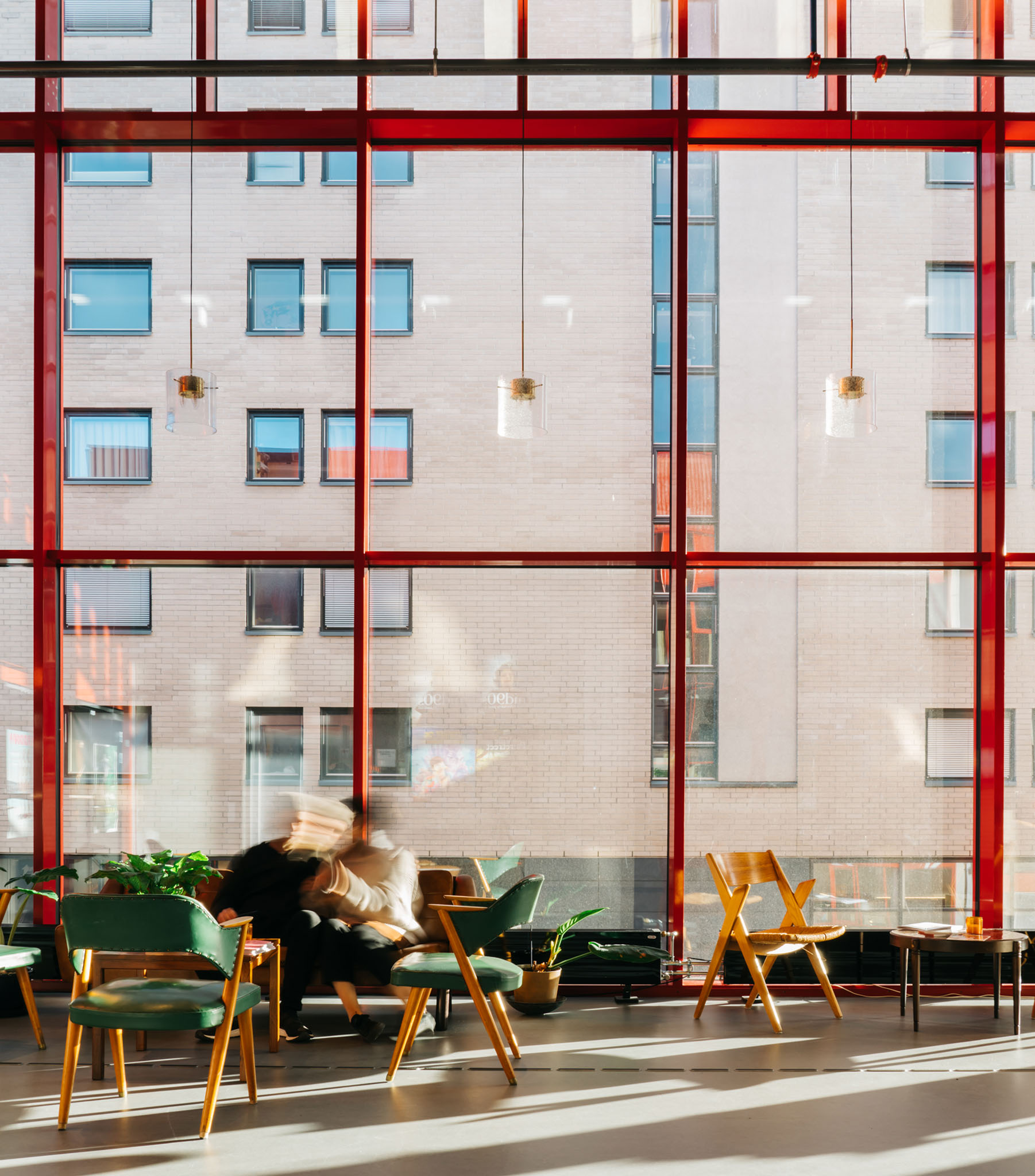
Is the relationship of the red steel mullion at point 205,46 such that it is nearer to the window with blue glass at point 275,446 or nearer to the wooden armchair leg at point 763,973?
the window with blue glass at point 275,446

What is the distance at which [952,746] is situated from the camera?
21.4 ft

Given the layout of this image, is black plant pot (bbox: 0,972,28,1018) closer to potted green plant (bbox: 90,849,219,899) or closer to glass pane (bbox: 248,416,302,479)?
potted green plant (bbox: 90,849,219,899)

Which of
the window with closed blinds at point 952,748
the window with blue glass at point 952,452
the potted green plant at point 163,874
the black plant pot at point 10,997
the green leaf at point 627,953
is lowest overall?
the black plant pot at point 10,997

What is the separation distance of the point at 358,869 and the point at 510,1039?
1.13 meters

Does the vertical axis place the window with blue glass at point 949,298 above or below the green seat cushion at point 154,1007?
above

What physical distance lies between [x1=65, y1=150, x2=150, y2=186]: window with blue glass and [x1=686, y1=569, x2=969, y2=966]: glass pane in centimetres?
438

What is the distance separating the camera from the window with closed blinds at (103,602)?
257 inches

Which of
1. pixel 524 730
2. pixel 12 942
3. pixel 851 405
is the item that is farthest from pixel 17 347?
pixel 851 405

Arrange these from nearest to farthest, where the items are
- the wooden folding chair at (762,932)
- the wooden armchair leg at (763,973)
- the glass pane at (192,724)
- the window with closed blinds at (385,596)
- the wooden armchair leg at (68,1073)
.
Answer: the wooden armchair leg at (68,1073) < the wooden folding chair at (762,932) < the wooden armchair leg at (763,973) < the glass pane at (192,724) < the window with closed blinds at (385,596)

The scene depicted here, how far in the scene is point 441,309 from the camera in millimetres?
6746

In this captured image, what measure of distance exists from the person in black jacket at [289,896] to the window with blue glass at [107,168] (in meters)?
4.10

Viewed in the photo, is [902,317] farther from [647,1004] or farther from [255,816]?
[255,816]

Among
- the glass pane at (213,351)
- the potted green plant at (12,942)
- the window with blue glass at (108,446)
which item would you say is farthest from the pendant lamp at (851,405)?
the potted green plant at (12,942)

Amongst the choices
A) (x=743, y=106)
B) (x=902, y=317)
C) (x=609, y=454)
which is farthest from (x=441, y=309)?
(x=902, y=317)
